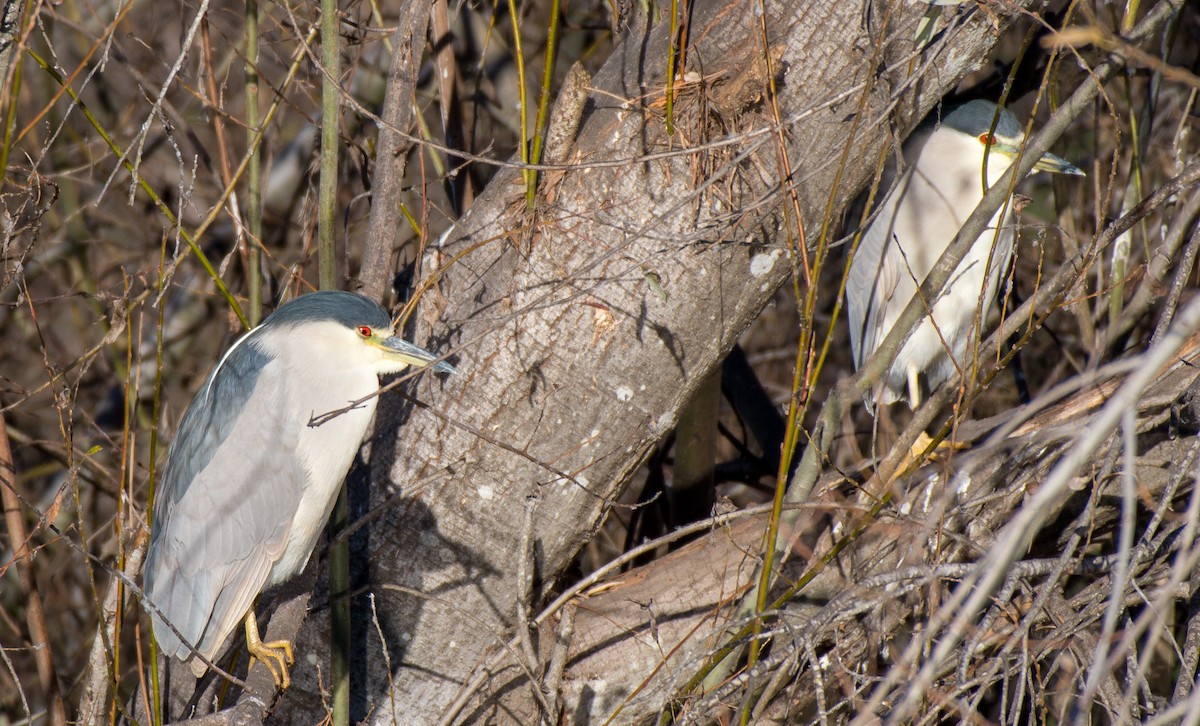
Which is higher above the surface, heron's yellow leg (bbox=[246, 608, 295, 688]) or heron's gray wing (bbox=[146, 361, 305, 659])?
heron's gray wing (bbox=[146, 361, 305, 659])

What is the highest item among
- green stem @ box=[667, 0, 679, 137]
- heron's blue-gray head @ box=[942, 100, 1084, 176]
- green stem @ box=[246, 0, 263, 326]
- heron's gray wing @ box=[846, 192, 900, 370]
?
green stem @ box=[246, 0, 263, 326]

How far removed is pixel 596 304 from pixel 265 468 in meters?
0.80

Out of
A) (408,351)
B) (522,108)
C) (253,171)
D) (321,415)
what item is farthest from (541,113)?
(253,171)

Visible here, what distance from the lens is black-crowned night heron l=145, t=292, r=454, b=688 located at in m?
2.09

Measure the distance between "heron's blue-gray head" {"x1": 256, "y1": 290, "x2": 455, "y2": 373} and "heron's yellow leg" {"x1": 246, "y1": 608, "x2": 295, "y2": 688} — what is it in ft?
2.09

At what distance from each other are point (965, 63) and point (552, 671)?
1.56 meters

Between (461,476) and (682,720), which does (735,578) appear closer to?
→ (682,720)

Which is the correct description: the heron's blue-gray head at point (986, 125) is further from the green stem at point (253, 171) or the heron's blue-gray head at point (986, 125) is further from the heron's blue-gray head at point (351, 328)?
the green stem at point (253, 171)

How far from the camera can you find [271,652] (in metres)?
2.18

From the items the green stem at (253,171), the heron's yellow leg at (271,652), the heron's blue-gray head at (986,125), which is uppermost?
the green stem at (253,171)

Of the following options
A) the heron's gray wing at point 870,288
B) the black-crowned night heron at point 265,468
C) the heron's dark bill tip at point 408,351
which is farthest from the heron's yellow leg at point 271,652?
the heron's gray wing at point 870,288

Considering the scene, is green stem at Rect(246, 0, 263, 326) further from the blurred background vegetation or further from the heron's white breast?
the heron's white breast

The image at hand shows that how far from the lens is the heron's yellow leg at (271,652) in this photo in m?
2.17

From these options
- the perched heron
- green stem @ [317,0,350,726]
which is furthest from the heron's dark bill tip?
the perched heron
